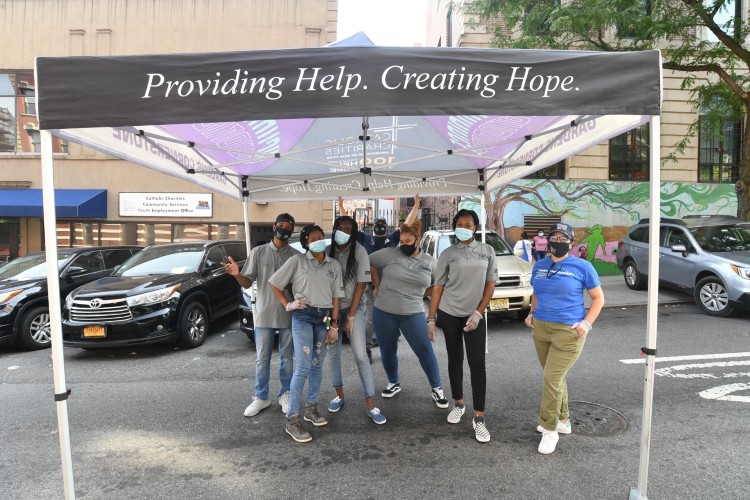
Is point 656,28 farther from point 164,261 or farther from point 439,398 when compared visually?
point 164,261

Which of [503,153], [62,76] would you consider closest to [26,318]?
[62,76]

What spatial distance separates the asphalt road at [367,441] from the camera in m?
3.15

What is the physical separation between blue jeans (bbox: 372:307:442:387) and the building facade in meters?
11.5

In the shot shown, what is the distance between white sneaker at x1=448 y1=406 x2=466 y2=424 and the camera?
161 inches

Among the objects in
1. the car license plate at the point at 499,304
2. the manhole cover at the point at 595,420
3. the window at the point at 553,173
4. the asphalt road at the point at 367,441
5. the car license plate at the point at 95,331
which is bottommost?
the asphalt road at the point at 367,441

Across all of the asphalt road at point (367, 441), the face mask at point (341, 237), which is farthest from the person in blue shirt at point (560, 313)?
the face mask at point (341, 237)

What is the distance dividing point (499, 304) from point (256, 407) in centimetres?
478

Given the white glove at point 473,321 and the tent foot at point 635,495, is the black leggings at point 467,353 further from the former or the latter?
the tent foot at point 635,495

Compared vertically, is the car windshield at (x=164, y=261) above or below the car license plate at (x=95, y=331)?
above

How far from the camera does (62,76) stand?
111 inches

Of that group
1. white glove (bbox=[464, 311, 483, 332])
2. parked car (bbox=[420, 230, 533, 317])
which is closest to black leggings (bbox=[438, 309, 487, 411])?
white glove (bbox=[464, 311, 483, 332])

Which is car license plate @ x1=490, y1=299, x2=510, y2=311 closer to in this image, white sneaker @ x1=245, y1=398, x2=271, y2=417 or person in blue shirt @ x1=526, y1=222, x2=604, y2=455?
person in blue shirt @ x1=526, y1=222, x2=604, y2=455

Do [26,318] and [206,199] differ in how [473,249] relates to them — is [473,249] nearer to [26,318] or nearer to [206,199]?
[26,318]

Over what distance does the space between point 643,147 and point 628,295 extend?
729cm
